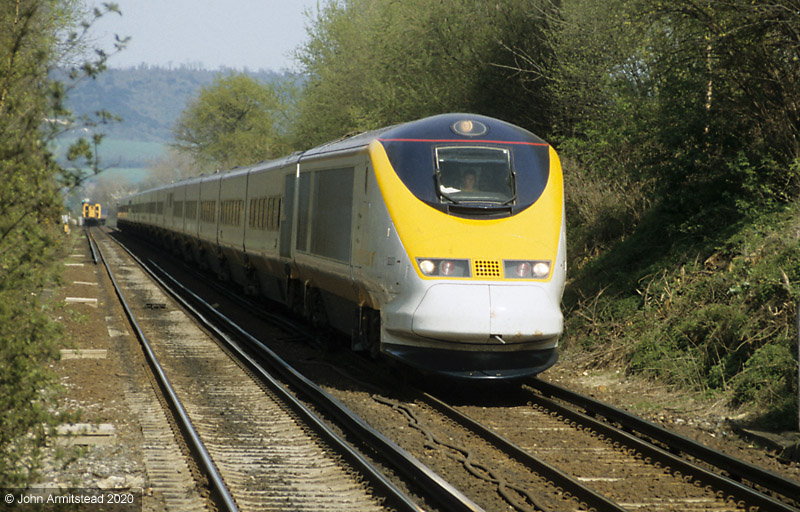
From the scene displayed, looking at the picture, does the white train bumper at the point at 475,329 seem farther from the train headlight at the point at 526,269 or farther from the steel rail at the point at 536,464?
the steel rail at the point at 536,464

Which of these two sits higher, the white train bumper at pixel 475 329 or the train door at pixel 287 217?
the train door at pixel 287 217

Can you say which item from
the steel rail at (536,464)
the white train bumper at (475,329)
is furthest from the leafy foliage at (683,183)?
the steel rail at (536,464)

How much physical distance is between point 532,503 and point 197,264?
2738 cm

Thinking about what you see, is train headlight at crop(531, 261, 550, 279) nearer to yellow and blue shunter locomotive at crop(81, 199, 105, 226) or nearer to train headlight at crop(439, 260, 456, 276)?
train headlight at crop(439, 260, 456, 276)

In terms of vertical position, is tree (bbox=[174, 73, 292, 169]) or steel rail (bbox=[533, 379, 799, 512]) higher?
tree (bbox=[174, 73, 292, 169])

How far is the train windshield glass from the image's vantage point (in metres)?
10.3

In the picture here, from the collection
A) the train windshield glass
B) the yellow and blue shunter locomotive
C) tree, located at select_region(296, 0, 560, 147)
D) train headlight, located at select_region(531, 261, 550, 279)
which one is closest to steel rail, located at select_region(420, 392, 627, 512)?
train headlight, located at select_region(531, 261, 550, 279)

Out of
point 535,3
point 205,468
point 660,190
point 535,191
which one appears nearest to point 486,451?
point 205,468

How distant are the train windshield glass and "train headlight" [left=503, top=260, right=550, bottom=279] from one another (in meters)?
0.77

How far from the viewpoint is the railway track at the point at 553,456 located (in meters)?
6.63

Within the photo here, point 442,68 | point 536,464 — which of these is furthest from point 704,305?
point 442,68

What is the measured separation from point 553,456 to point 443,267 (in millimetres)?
2717

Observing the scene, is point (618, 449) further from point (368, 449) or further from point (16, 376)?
point (16, 376)

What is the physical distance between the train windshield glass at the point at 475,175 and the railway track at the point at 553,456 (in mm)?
2426
